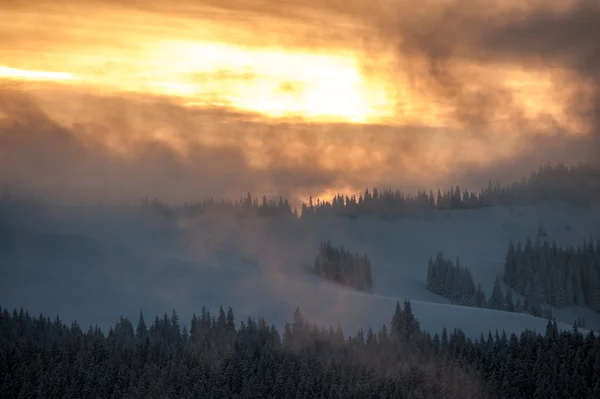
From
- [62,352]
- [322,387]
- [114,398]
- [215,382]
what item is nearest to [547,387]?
[322,387]

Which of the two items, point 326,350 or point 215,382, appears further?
point 326,350

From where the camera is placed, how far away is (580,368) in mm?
178500

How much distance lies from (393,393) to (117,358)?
173 ft

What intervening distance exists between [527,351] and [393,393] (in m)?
31.5

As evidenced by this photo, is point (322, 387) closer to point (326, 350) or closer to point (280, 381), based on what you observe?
point (280, 381)

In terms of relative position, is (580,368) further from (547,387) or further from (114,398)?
(114,398)

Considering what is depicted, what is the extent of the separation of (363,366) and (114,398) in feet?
148

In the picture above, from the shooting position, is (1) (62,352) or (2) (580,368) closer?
(2) (580,368)

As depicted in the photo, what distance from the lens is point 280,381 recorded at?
6919 inches

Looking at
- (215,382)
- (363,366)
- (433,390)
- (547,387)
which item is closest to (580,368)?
(547,387)

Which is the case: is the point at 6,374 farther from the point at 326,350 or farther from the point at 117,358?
the point at 326,350

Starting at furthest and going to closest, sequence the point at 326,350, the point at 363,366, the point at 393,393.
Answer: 1. the point at 326,350
2. the point at 363,366
3. the point at 393,393

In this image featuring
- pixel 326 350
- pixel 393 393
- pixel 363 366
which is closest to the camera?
pixel 393 393

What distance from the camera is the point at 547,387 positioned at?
173375 millimetres
